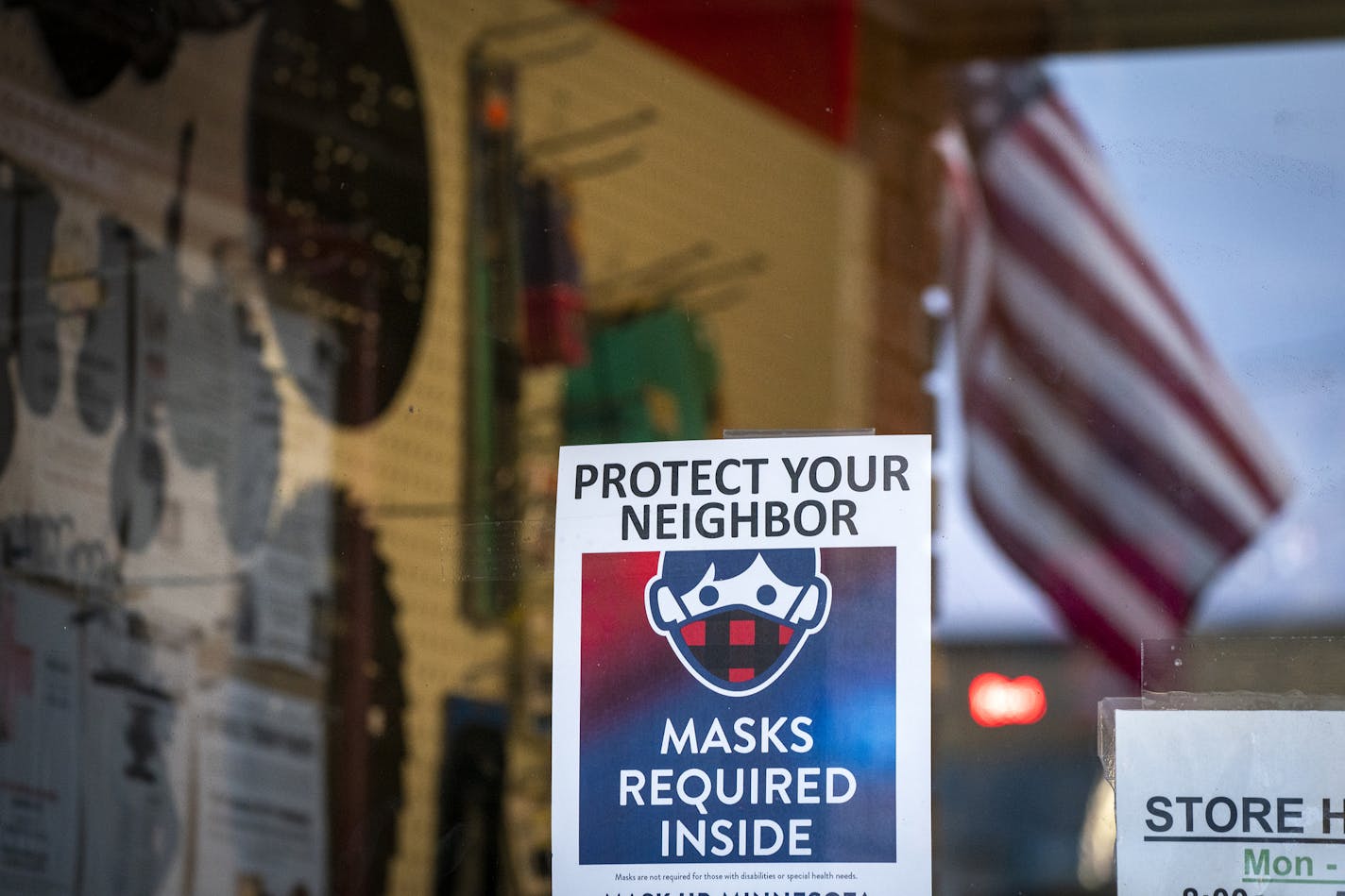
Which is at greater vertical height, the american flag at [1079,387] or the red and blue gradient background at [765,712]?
the american flag at [1079,387]

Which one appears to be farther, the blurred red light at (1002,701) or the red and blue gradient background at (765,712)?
the blurred red light at (1002,701)

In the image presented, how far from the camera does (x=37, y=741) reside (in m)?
2.17

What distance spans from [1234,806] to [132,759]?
159cm

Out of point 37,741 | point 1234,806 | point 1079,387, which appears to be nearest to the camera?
point 1234,806

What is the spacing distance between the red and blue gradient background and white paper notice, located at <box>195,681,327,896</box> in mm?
1457

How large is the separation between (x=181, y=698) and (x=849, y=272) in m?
2.56

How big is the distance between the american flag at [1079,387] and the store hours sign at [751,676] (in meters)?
0.80

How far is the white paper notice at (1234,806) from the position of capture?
53.0 inches

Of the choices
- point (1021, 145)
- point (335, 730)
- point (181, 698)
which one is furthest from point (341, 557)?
point (1021, 145)

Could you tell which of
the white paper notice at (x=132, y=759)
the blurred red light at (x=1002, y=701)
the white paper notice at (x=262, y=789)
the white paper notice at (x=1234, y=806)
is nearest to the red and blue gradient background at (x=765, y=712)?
the white paper notice at (x=1234, y=806)

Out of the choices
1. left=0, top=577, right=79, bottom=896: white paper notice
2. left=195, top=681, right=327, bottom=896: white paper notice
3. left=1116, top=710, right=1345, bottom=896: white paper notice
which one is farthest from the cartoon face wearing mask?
left=195, top=681, right=327, bottom=896: white paper notice

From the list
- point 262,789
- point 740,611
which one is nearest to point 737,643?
point 740,611

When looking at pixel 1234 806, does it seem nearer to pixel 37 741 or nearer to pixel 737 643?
pixel 737 643

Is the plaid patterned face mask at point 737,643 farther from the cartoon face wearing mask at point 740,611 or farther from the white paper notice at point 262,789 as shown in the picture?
the white paper notice at point 262,789
